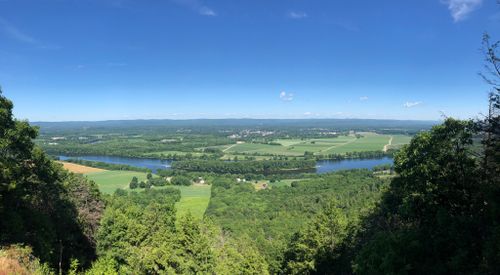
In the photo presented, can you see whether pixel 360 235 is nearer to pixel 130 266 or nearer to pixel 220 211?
pixel 130 266

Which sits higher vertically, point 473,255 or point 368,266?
point 473,255

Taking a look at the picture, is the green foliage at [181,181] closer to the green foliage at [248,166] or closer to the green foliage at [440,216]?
the green foliage at [248,166]

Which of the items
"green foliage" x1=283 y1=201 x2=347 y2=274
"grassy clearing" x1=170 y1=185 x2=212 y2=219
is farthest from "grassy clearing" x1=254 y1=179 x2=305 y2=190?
"green foliage" x1=283 y1=201 x2=347 y2=274

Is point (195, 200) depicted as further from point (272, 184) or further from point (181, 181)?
point (272, 184)

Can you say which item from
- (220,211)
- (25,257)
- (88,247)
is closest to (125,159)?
(220,211)

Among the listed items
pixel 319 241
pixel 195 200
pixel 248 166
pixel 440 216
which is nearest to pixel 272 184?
pixel 195 200

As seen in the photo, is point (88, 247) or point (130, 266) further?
point (88, 247)
